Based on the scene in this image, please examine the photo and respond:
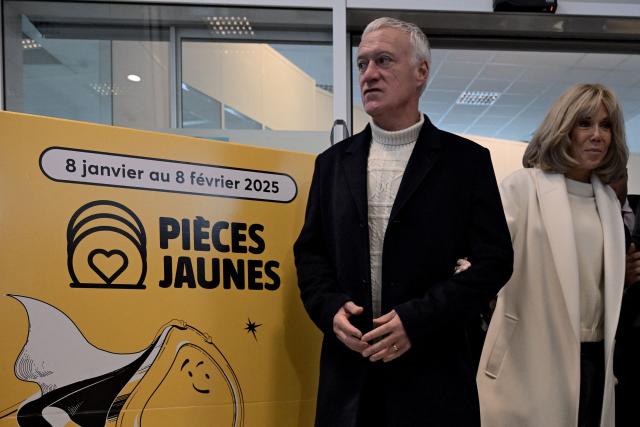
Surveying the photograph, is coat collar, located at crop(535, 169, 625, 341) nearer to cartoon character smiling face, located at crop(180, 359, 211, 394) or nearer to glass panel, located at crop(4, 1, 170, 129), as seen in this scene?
cartoon character smiling face, located at crop(180, 359, 211, 394)

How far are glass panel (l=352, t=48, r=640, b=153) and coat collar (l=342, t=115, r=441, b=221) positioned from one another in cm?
181

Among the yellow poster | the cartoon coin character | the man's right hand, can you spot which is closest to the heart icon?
the yellow poster

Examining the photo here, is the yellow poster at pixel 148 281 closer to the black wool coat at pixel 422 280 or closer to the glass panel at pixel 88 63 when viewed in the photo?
the black wool coat at pixel 422 280

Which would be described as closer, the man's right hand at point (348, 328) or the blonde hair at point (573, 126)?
the man's right hand at point (348, 328)

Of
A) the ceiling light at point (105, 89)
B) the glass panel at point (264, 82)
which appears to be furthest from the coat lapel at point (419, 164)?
the ceiling light at point (105, 89)

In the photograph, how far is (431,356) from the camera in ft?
4.40

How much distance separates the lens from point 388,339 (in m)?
1.25

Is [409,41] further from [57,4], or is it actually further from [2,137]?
[57,4]

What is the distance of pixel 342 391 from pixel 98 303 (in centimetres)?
66

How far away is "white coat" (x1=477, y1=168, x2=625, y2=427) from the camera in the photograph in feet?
5.61

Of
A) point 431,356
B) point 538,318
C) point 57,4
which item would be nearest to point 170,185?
point 431,356

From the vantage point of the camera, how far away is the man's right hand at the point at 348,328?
1.27m

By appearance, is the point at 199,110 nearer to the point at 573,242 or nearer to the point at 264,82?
the point at 264,82

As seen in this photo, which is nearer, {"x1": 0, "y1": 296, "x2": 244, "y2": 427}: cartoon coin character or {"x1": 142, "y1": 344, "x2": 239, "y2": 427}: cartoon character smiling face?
{"x1": 0, "y1": 296, "x2": 244, "y2": 427}: cartoon coin character
